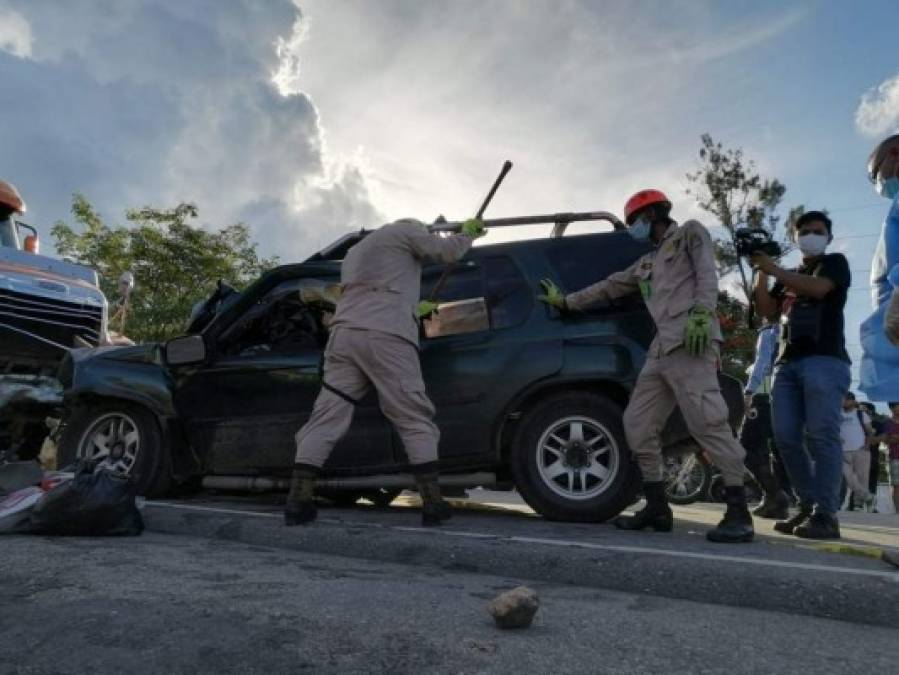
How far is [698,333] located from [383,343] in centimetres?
164

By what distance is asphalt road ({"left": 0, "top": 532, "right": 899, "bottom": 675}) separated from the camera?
1.76 metres

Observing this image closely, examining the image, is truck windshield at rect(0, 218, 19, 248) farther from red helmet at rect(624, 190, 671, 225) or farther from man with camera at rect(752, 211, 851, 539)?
man with camera at rect(752, 211, 851, 539)

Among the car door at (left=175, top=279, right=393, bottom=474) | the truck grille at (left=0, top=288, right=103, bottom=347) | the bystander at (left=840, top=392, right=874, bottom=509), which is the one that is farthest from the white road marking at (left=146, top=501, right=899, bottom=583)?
the bystander at (left=840, top=392, right=874, bottom=509)

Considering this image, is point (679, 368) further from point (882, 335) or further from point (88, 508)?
point (88, 508)

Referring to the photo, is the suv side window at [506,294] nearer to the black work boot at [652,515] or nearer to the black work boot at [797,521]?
the black work boot at [652,515]

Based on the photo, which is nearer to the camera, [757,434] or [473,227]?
[473,227]

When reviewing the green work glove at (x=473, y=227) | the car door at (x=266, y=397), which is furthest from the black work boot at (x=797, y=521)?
the green work glove at (x=473, y=227)

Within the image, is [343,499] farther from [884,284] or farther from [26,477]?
[884,284]

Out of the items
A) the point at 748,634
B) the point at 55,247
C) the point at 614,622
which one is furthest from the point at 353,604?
the point at 55,247

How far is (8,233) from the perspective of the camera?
6848 millimetres

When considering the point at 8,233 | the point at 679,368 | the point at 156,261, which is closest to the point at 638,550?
the point at 679,368

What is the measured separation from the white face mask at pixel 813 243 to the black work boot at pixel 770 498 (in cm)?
235

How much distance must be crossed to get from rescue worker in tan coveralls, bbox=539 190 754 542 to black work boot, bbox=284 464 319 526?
1680 millimetres

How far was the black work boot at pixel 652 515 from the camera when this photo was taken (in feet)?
12.5
